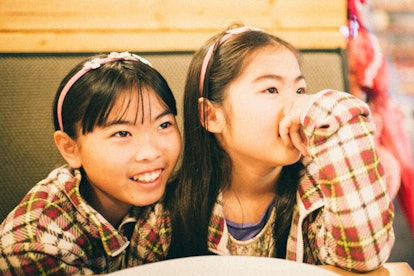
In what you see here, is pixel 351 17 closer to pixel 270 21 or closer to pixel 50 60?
pixel 270 21

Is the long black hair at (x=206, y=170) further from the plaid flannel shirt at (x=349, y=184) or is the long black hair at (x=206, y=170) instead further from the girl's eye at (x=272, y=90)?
the plaid flannel shirt at (x=349, y=184)

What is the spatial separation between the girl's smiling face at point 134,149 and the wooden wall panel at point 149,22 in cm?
74

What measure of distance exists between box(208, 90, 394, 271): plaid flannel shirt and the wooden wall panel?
2.91 feet

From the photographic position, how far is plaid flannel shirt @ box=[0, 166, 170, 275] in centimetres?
85

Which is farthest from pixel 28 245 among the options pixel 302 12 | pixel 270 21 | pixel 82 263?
pixel 302 12

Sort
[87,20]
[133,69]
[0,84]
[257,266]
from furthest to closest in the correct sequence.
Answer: [87,20] < [0,84] < [133,69] < [257,266]

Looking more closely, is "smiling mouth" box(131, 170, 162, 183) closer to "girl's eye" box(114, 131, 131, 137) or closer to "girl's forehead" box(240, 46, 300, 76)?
"girl's eye" box(114, 131, 131, 137)

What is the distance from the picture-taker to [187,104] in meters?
1.12

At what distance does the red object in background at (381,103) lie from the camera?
5.08 ft

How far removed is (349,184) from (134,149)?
518 mm

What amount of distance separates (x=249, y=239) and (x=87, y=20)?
115 cm

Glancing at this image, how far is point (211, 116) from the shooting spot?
1.10 m

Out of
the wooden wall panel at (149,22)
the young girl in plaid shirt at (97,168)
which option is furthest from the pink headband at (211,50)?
the wooden wall panel at (149,22)

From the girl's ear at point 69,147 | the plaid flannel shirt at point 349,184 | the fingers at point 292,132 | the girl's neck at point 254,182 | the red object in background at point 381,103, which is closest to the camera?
the plaid flannel shirt at point 349,184
